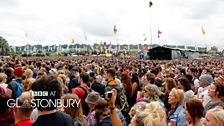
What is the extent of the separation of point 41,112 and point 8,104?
2.60ft

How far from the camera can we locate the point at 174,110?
5.35 metres

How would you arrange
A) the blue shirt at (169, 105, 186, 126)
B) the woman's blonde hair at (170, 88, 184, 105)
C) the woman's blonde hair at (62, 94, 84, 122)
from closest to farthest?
the woman's blonde hair at (62, 94, 84, 122)
the blue shirt at (169, 105, 186, 126)
the woman's blonde hair at (170, 88, 184, 105)

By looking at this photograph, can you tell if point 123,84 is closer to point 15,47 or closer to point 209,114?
point 209,114

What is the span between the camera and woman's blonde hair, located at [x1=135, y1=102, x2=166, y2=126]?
126 inches

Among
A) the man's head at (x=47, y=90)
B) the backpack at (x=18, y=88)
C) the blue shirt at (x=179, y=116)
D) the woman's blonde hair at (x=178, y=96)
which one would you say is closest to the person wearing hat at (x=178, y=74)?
the woman's blonde hair at (x=178, y=96)

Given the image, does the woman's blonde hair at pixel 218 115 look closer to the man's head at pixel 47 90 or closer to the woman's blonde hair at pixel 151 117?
the woman's blonde hair at pixel 151 117

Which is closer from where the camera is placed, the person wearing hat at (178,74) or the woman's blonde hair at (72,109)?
the woman's blonde hair at (72,109)

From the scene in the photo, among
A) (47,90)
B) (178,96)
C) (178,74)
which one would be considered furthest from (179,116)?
(178,74)

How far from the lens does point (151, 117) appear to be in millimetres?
3256

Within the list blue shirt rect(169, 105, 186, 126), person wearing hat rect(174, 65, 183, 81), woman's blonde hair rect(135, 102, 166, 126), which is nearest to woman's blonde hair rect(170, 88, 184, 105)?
blue shirt rect(169, 105, 186, 126)

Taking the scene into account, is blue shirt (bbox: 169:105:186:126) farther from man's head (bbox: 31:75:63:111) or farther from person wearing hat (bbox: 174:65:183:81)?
person wearing hat (bbox: 174:65:183:81)

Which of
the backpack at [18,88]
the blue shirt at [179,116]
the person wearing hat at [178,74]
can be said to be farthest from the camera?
the person wearing hat at [178,74]

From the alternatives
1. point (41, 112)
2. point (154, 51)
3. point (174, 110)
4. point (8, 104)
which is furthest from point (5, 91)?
point (154, 51)

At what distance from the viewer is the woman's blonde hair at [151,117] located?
321 centimetres
